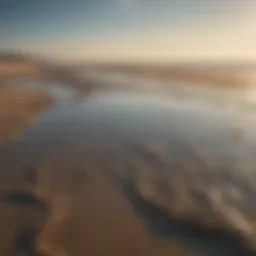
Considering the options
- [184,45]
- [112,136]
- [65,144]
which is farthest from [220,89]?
[65,144]

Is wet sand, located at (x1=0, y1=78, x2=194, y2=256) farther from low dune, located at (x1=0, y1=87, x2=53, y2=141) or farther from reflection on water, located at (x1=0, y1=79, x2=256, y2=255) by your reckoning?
low dune, located at (x1=0, y1=87, x2=53, y2=141)

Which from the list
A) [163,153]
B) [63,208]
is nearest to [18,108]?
[163,153]

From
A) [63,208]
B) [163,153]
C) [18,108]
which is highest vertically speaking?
[18,108]

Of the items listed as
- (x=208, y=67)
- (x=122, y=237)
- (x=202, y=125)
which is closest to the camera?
(x=122, y=237)

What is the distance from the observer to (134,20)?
3.30 metres

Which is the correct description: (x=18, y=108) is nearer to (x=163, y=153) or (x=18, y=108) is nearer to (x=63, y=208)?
(x=163, y=153)

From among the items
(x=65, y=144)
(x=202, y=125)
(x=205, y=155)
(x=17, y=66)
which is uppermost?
(x=17, y=66)

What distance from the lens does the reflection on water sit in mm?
1640

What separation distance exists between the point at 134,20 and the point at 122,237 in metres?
2.34

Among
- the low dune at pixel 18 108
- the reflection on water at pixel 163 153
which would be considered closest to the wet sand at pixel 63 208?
the reflection on water at pixel 163 153

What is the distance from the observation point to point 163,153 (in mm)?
2158

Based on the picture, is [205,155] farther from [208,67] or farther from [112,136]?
[208,67]

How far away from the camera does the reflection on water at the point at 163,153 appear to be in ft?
5.38

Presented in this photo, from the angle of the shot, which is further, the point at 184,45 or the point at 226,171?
the point at 184,45
